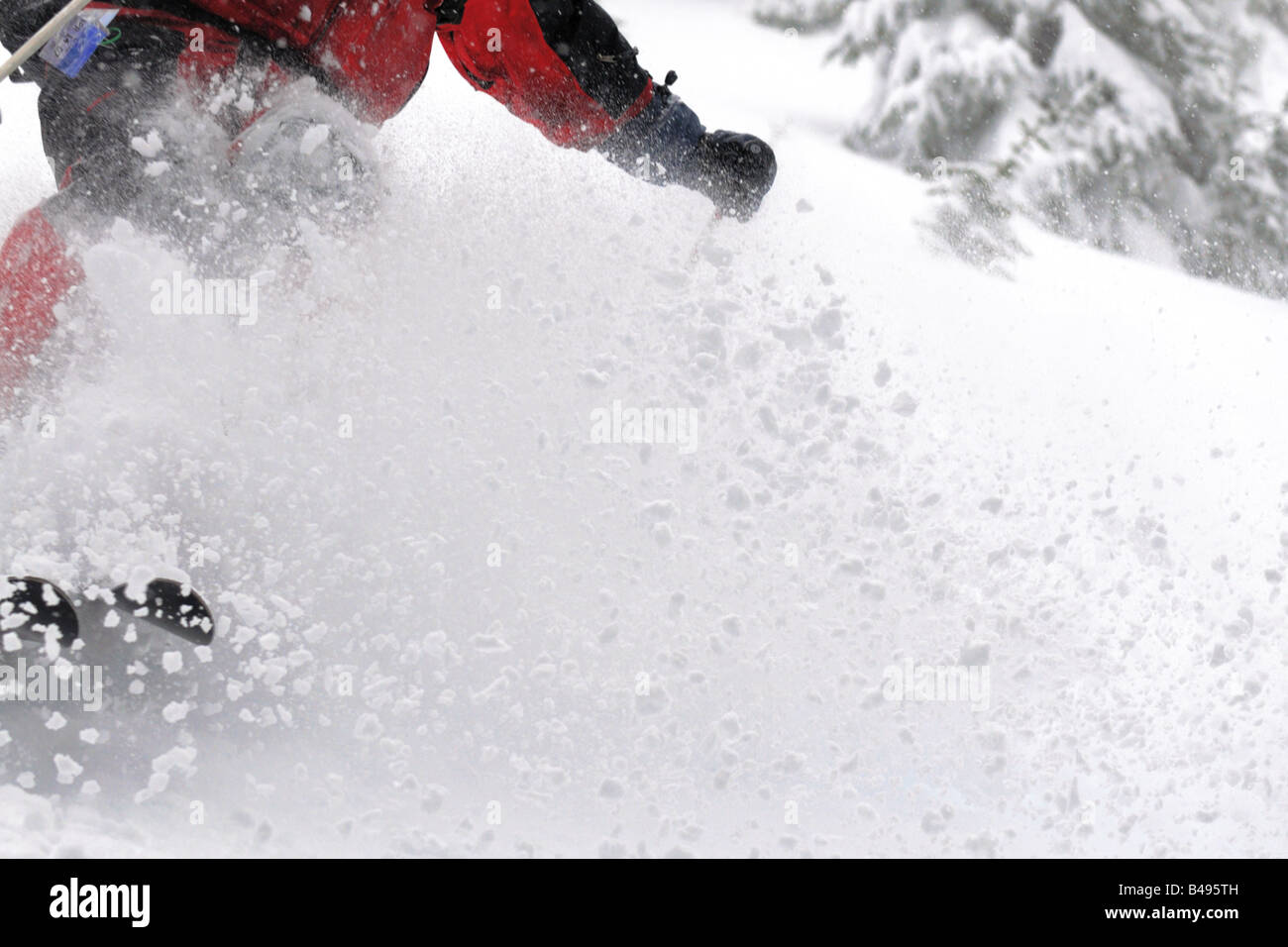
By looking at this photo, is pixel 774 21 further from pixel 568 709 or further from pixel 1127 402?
pixel 568 709

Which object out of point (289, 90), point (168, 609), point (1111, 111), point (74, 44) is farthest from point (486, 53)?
point (1111, 111)

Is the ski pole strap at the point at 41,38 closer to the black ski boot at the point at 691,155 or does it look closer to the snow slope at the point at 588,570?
the snow slope at the point at 588,570

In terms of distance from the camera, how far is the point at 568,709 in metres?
2.46

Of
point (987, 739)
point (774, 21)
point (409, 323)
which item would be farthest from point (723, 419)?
point (774, 21)

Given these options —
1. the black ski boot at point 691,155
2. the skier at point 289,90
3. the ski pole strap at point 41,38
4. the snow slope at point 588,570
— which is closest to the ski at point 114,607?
the snow slope at point 588,570

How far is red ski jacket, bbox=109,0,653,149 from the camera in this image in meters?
2.58

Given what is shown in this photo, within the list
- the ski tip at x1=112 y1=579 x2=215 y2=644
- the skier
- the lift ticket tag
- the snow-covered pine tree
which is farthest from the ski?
the snow-covered pine tree

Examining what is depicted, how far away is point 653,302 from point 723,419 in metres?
0.42

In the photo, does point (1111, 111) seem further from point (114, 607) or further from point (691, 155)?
point (114, 607)

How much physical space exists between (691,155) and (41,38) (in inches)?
62.9

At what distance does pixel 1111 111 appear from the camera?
6.63 meters

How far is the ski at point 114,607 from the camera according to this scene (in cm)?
209

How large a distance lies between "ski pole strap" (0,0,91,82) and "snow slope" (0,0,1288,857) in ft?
1.62

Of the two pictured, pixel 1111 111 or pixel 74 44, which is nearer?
pixel 74 44
